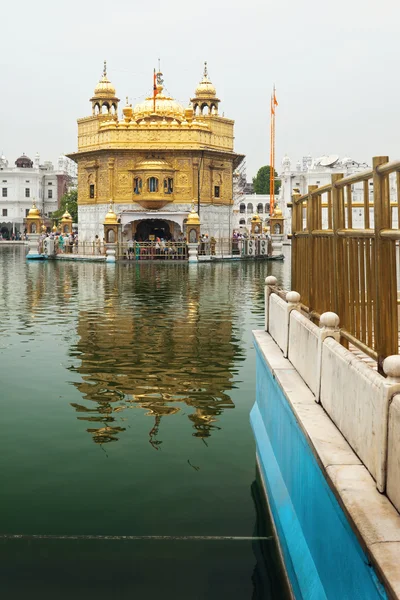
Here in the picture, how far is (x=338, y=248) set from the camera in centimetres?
534

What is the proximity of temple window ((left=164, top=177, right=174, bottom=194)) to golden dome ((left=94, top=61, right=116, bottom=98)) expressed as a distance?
10.8 m

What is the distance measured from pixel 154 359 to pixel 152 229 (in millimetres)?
46126

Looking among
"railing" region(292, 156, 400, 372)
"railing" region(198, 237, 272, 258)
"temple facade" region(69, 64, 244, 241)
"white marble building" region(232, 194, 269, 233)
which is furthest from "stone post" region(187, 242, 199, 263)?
"white marble building" region(232, 194, 269, 233)

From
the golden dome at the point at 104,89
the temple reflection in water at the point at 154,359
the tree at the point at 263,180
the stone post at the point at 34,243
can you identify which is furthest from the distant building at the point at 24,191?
the temple reflection in water at the point at 154,359

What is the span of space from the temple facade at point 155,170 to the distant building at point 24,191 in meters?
48.0

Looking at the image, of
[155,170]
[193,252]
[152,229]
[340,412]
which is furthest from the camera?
[152,229]

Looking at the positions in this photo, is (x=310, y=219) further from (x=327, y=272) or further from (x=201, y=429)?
(x=201, y=429)

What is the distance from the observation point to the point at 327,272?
5.98m

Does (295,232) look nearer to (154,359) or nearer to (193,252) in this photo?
(154,359)

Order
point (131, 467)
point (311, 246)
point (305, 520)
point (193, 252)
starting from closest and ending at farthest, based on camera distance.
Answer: point (305, 520), point (311, 246), point (131, 467), point (193, 252)

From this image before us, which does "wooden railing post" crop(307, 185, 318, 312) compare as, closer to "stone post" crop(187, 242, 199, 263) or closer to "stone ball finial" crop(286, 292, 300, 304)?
"stone ball finial" crop(286, 292, 300, 304)

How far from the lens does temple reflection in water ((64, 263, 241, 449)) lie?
339 inches

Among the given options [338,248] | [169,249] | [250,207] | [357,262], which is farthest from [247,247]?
[250,207]

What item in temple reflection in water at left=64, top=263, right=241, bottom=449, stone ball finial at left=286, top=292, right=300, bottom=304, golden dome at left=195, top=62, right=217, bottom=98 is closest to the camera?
stone ball finial at left=286, top=292, right=300, bottom=304
